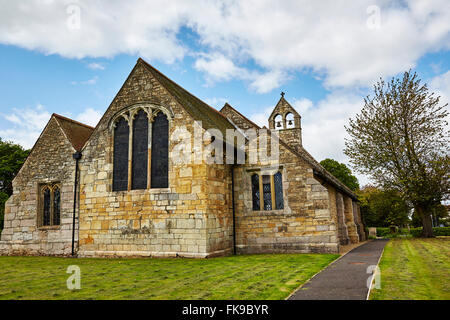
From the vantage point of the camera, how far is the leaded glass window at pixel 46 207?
637 inches

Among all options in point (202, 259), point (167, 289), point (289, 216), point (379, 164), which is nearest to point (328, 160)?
point (379, 164)

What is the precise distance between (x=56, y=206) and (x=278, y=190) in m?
11.0

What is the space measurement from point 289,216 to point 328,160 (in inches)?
1433

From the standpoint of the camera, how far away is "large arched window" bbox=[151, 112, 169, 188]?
13.6 meters

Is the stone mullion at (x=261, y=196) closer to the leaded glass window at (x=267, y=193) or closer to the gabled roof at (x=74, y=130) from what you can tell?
the leaded glass window at (x=267, y=193)

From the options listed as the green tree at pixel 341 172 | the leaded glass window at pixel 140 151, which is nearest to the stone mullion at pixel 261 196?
the leaded glass window at pixel 140 151

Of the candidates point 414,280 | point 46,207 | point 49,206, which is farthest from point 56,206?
point 414,280

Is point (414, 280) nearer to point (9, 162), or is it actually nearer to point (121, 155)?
point (121, 155)

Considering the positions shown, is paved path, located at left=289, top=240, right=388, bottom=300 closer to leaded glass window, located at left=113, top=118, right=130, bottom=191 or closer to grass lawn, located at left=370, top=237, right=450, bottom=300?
grass lawn, located at left=370, top=237, right=450, bottom=300

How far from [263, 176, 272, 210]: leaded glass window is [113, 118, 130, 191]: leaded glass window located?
6.09 m

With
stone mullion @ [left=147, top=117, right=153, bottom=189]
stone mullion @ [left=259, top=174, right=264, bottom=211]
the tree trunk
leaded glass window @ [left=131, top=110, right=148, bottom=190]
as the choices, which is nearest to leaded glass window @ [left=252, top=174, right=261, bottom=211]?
stone mullion @ [left=259, top=174, right=264, bottom=211]

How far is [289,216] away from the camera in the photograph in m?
13.8

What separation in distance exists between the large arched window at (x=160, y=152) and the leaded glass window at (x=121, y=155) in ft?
4.73
